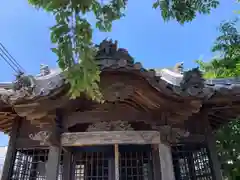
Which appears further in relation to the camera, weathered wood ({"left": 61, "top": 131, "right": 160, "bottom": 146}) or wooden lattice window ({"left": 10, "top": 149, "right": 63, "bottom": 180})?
wooden lattice window ({"left": 10, "top": 149, "right": 63, "bottom": 180})

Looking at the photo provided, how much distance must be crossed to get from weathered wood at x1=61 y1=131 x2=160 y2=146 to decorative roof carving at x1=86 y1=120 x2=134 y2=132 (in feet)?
0.38

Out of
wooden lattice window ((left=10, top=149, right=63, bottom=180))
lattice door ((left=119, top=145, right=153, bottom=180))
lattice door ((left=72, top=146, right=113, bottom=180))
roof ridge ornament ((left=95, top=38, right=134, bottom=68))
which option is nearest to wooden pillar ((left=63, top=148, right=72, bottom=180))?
lattice door ((left=72, top=146, right=113, bottom=180))

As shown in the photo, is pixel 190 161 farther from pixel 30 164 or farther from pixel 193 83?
pixel 30 164

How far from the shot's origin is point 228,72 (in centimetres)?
788

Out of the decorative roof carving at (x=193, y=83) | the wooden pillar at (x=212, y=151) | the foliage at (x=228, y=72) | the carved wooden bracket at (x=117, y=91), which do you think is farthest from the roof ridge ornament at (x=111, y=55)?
the foliage at (x=228, y=72)

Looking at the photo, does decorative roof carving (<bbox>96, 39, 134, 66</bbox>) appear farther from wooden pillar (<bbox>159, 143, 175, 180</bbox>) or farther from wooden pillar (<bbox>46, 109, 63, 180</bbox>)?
wooden pillar (<bbox>159, 143, 175, 180</bbox>)

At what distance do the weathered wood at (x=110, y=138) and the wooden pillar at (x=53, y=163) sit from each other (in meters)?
0.20

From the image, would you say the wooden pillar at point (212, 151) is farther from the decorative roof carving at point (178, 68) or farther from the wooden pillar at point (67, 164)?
the wooden pillar at point (67, 164)

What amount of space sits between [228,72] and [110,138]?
17.1 feet

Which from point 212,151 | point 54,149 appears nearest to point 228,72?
point 212,151

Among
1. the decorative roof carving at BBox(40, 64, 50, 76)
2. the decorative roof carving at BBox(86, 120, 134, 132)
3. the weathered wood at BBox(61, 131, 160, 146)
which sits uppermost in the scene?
the decorative roof carving at BBox(40, 64, 50, 76)

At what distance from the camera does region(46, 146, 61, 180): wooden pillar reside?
4.40 m

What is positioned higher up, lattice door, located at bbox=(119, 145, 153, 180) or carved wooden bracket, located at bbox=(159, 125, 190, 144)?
carved wooden bracket, located at bbox=(159, 125, 190, 144)

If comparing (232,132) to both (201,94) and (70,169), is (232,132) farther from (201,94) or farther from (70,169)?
(70,169)
